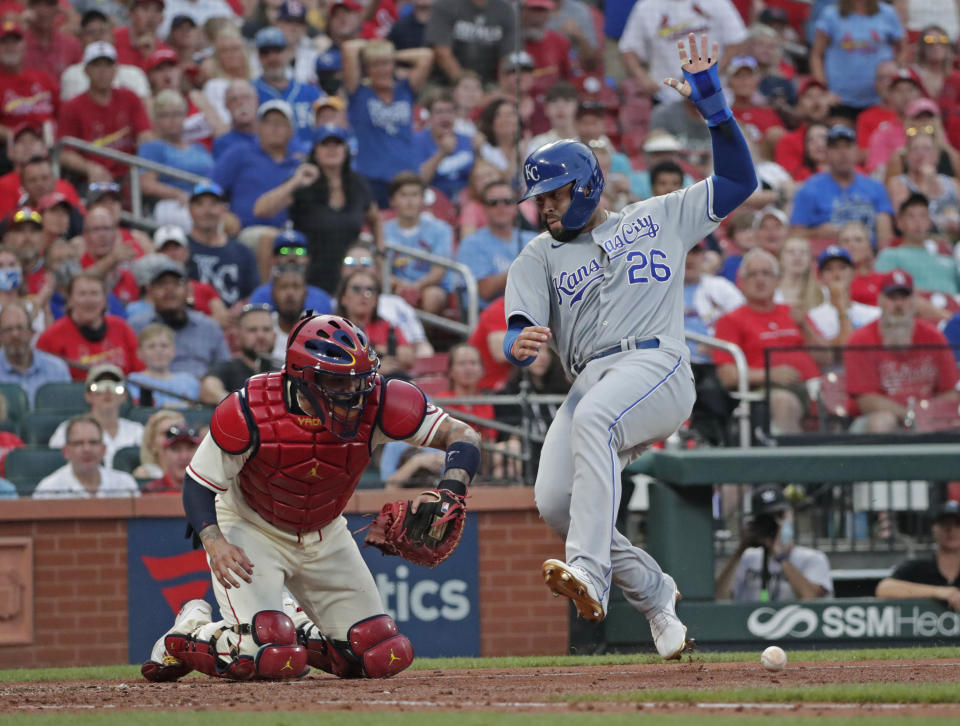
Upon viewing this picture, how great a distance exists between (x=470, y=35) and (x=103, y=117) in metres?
3.32

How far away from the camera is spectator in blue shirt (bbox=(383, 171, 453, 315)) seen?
37.4 feet

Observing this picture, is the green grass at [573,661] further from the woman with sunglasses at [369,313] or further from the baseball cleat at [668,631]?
the woman with sunglasses at [369,313]

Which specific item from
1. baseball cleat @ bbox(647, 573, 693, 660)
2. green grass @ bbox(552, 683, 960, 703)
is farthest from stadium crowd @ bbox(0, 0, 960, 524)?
green grass @ bbox(552, 683, 960, 703)

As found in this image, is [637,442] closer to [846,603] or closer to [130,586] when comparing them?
[846,603]

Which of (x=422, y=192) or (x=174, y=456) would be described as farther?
(x=422, y=192)

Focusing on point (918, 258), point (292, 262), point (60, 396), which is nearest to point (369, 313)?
point (292, 262)

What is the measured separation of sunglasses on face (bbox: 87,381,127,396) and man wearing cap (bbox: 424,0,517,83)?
5423mm

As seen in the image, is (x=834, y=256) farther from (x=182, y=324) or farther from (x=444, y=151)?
(x=182, y=324)

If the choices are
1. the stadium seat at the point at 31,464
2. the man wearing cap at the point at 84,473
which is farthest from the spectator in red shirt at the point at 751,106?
the stadium seat at the point at 31,464


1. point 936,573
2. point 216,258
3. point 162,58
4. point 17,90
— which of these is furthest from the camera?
point 162,58

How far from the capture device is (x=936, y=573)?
331 inches

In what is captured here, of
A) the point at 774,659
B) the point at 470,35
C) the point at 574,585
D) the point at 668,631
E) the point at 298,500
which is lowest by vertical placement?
the point at 774,659

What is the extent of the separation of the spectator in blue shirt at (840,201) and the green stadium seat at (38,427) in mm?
6182

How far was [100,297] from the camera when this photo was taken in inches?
379
